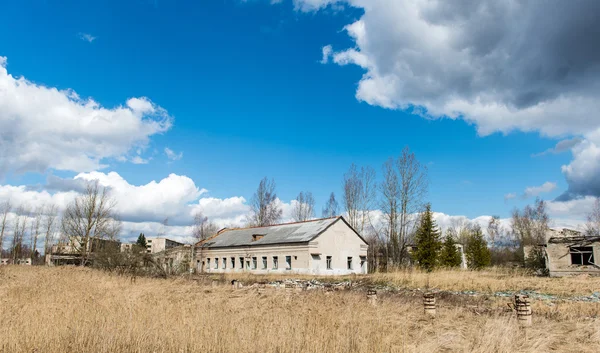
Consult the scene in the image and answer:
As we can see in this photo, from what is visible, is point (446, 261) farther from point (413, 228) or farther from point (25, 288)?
point (25, 288)

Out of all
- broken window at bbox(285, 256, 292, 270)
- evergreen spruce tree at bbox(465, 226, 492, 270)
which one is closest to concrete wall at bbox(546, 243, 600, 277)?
evergreen spruce tree at bbox(465, 226, 492, 270)

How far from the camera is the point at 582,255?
30.0m

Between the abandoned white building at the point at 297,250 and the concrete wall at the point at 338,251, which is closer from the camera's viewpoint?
the concrete wall at the point at 338,251

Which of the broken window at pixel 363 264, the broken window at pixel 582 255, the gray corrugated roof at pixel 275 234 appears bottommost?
the broken window at pixel 363 264

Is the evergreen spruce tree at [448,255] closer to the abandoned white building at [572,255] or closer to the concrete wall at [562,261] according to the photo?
the concrete wall at [562,261]

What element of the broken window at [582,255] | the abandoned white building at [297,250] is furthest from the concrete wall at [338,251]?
the broken window at [582,255]

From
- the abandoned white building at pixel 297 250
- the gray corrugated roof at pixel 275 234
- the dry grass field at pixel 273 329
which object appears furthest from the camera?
the gray corrugated roof at pixel 275 234

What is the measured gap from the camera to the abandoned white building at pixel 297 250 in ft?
116

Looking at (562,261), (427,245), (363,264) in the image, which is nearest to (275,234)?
(363,264)

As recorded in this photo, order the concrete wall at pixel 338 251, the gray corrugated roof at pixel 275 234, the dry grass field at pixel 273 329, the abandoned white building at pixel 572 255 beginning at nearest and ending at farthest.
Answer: the dry grass field at pixel 273 329 < the abandoned white building at pixel 572 255 < the concrete wall at pixel 338 251 < the gray corrugated roof at pixel 275 234

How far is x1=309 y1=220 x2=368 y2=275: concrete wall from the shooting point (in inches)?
1384

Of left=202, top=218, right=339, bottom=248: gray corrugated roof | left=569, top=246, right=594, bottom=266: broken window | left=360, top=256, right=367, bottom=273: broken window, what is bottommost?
left=360, top=256, right=367, bottom=273: broken window

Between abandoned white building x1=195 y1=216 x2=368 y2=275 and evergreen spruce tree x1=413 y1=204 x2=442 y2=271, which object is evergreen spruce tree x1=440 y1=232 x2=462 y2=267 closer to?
evergreen spruce tree x1=413 y1=204 x2=442 y2=271

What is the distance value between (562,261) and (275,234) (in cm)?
2471
